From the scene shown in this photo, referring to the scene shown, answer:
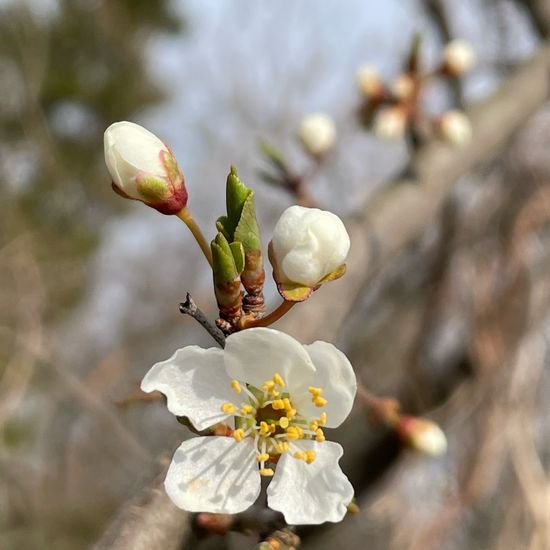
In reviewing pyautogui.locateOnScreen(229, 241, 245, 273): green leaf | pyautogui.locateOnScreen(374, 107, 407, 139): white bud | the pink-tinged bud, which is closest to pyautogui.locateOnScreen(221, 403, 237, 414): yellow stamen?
pyautogui.locateOnScreen(229, 241, 245, 273): green leaf

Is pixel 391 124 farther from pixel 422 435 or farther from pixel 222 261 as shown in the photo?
pixel 222 261

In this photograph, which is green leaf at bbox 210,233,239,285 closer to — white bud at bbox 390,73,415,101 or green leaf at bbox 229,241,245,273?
green leaf at bbox 229,241,245,273

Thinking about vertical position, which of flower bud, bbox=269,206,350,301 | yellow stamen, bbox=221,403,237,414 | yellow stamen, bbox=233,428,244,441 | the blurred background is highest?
flower bud, bbox=269,206,350,301

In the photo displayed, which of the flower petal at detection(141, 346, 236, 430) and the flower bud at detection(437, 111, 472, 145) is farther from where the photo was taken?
the flower bud at detection(437, 111, 472, 145)

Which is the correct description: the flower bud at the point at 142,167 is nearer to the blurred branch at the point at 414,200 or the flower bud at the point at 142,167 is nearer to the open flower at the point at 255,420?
the open flower at the point at 255,420

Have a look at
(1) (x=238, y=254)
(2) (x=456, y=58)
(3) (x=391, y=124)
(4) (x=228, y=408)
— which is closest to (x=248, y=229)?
(1) (x=238, y=254)

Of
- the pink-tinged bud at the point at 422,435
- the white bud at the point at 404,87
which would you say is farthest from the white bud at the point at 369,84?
the pink-tinged bud at the point at 422,435
